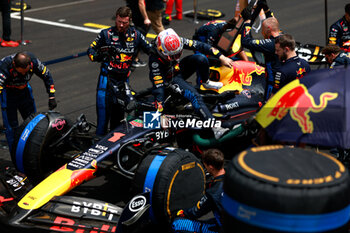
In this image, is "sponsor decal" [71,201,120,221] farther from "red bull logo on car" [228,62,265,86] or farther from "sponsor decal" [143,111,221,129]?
"red bull logo on car" [228,62,265,86]

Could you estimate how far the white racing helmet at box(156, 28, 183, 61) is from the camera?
23.1ft

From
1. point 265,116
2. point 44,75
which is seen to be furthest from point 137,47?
point 265,116

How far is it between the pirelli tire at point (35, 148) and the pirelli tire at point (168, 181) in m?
1.58

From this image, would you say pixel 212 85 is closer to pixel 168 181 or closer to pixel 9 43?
pixel 168 181

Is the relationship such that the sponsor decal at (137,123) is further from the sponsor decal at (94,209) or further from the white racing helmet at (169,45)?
the sponsor decal at (94,209)

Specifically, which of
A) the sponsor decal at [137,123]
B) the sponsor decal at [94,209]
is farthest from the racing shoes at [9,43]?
the sponsor decal at [94,209]

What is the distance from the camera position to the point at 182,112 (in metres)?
7.32

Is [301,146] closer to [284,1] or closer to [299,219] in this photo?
[299,219]

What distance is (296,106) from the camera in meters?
4.60

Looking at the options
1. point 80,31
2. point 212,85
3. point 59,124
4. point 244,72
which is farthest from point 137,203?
point 80,31

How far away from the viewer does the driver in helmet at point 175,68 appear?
7.04 meters

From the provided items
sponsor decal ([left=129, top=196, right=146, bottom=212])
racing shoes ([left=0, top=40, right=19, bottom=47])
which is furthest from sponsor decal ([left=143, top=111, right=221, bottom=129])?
racing shoes ([left=0, top=40, right=19, bottom=47])

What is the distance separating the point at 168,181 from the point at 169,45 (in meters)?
1.94

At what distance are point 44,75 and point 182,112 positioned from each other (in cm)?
225
